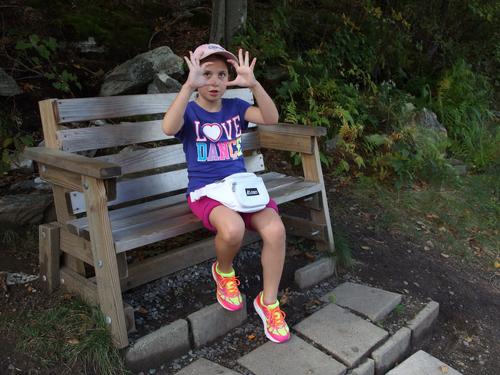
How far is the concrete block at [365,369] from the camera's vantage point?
95.6 inches

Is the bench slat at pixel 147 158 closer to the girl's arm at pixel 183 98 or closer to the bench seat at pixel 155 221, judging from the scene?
the bench seat at pixel 155 221

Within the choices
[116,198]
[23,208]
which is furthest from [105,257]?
[23,208]

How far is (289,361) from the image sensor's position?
2.43 m

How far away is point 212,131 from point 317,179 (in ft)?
3.18

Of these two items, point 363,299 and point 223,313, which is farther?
point 363,299

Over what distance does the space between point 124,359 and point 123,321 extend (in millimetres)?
181

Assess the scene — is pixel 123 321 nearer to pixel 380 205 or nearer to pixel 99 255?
pixel 99 255

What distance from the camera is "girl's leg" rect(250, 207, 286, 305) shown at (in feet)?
8.52

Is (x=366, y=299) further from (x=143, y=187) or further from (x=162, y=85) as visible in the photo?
(x=162, y=85)

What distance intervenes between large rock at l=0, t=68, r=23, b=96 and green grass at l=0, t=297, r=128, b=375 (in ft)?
6.86

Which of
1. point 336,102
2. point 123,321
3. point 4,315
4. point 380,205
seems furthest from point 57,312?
point 336,102

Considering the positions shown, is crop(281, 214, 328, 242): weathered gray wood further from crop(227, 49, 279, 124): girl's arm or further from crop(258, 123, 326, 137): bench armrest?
crop(227, 49, 279, 124): girl's arm

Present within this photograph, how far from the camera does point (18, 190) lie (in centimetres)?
350

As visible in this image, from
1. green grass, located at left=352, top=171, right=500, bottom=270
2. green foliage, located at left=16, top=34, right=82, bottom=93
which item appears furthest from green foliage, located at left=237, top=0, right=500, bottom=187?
green foliage, located at left=16, top=34, right=82, bottom=93
